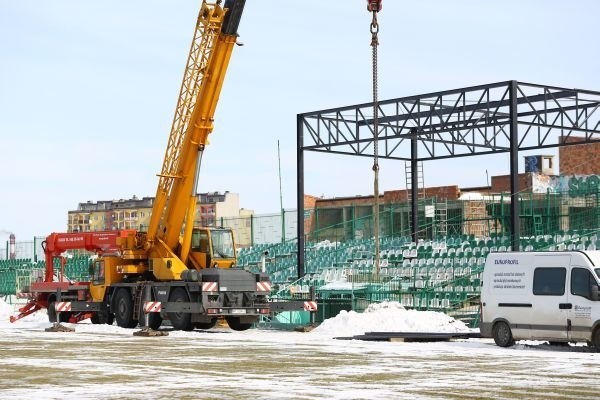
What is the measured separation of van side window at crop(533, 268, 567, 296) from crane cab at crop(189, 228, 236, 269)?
41.3ft

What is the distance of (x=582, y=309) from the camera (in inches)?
889

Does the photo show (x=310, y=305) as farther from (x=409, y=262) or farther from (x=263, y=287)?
(x=409, y=262)

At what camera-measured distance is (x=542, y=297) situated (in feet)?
76.5

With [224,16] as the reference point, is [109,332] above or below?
below

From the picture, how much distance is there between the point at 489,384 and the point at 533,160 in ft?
228

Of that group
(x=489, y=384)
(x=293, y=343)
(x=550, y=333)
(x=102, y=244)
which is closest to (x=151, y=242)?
(x=102, y=244)

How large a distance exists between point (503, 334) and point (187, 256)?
12387mm

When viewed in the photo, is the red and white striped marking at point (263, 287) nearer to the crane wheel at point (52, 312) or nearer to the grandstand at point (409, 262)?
the grandstand at point (409, 262)

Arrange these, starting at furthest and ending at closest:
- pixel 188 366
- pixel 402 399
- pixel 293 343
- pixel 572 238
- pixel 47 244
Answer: pixel 572 238 < pixel 47 244 < pixel 293 343 < pixel 188 366 < pixel 402 399

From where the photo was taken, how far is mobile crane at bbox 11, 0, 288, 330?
105 ft

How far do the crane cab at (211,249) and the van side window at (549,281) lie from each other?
12.6 meters

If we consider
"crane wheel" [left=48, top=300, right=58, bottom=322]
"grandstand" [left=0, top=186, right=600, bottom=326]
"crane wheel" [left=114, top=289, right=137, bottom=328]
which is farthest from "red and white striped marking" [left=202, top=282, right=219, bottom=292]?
"crane wheel" [left=48, top=300, right=58, bottom=322]

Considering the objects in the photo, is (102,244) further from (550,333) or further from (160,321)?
(550,333)

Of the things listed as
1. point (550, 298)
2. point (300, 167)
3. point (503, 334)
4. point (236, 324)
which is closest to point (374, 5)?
point (236, 324)
